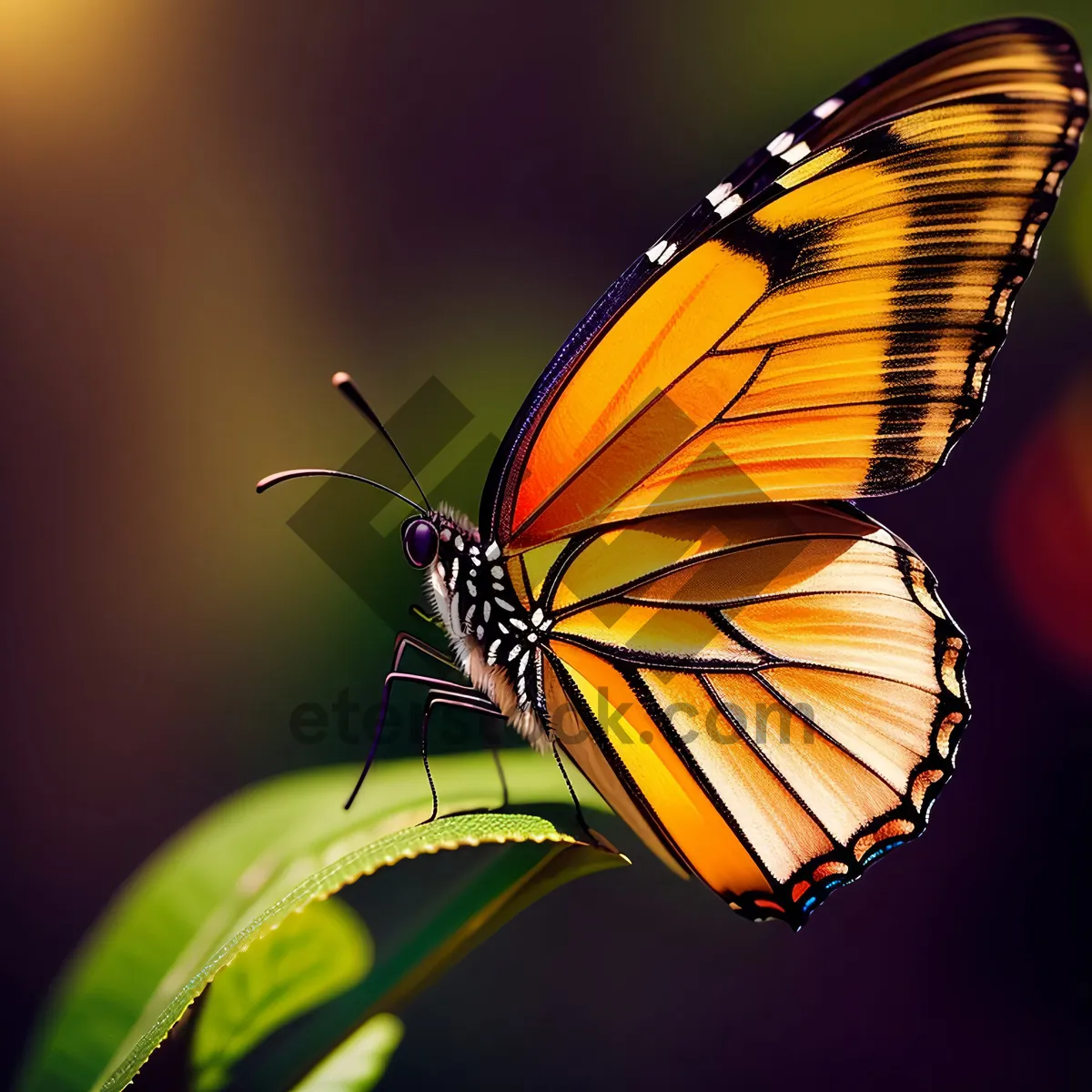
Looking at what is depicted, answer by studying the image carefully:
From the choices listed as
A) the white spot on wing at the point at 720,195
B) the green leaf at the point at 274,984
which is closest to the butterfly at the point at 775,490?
the white spot on wing at the point at 720,195

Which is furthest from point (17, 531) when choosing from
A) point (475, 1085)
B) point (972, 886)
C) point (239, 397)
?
point (972, 886)

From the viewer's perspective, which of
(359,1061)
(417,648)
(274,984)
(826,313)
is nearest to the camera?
(359,1061)

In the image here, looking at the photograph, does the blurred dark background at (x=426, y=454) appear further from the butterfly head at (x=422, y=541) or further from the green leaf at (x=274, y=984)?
the green leaf at (x=274, y=984)

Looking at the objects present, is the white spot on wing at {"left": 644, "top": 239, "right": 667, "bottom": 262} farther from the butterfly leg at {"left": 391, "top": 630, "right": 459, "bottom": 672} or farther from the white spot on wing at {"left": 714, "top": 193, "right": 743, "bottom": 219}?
the butterfly leg at {"left": 391, "top": 630, "right": 459, "bottom": 672}

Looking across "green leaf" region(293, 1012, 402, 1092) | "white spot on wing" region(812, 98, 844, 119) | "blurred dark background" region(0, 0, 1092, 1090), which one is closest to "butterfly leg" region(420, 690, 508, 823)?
"green leaf" region(293, 1012, 402, 1092)

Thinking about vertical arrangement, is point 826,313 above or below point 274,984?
above

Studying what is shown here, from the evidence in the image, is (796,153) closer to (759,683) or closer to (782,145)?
(782,145)

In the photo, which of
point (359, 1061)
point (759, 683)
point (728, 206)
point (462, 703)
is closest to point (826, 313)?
point (728, 206)
